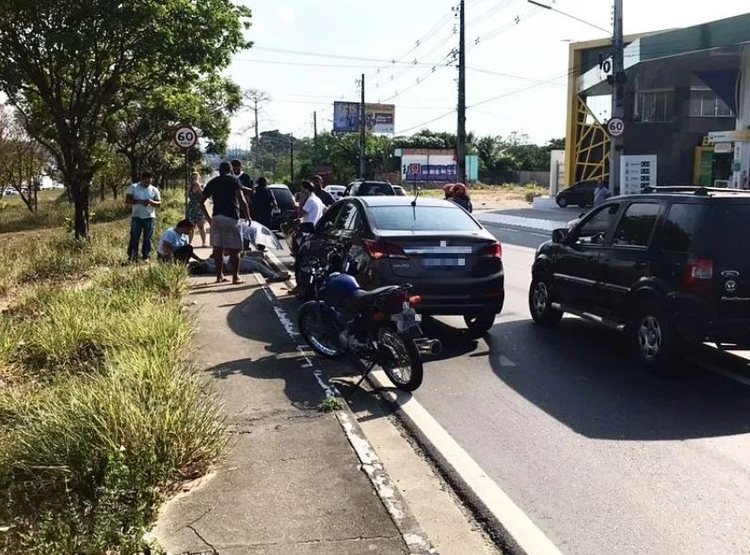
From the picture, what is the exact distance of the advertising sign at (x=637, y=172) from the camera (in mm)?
28109

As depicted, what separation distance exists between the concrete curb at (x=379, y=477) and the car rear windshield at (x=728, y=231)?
3555 mm

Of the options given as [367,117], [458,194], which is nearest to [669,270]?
[458,194]

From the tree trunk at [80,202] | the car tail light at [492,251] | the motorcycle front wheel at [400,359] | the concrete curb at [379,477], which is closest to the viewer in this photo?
the concrete curb at [379,477]

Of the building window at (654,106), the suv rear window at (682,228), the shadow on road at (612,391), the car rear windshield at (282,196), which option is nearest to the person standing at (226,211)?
the shadow on road at (612,391)

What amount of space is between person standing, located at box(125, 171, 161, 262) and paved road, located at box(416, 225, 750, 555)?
785 centimetres

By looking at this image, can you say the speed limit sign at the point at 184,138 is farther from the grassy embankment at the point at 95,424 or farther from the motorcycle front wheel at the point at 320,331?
the motorcycle front wheel at the point at 320,331

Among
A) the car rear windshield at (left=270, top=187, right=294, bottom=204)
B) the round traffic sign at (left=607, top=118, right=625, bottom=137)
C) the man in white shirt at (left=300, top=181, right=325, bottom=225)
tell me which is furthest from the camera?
the car rear windshield at (left=270, top=187, right=294, bottom=204)

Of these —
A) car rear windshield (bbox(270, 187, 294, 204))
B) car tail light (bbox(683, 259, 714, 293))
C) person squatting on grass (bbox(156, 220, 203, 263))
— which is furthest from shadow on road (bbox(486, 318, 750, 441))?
car rear windshield (bbox(270, 187, 294, 204))

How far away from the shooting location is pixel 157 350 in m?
6.17

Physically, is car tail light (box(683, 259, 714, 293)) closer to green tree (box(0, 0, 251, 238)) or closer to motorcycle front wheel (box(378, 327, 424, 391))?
motorcycle front wheel (box(378, 327, 424, 391))

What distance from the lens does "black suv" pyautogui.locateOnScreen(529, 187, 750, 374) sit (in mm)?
6633

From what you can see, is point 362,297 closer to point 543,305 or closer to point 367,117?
point 543,305

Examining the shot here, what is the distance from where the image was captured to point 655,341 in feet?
23.3

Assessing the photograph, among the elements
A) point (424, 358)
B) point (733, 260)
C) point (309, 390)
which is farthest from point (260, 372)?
point (733, 260)
